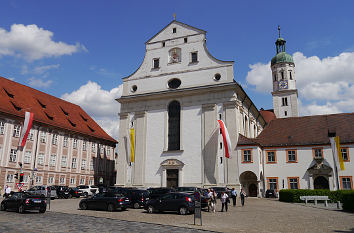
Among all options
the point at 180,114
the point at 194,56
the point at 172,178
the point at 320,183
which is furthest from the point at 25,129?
the point at 320,183

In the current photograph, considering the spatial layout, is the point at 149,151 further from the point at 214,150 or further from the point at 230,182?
the point at 230,182

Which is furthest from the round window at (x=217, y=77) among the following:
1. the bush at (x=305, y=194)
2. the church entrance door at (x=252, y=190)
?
the bush at (x=305, y=194)

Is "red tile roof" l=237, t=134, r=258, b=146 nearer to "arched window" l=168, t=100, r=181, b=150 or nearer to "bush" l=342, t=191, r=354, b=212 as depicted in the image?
"arched window" l=168, t=100, r=181, b=150

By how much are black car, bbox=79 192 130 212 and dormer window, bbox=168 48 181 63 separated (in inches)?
974

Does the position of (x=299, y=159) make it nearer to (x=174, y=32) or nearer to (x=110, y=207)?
(x=174, y=32)

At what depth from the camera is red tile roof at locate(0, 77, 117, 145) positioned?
131ft

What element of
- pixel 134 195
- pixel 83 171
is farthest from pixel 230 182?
pixel 83 171

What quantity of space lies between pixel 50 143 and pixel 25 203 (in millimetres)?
24111

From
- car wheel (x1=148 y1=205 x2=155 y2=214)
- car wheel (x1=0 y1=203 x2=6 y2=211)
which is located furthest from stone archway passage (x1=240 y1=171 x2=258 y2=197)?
car wheel (x1=0 y1=203 x2=6 y2=211)

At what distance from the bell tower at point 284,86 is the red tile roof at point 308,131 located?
28629 millimetres

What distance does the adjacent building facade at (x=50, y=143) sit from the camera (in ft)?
123

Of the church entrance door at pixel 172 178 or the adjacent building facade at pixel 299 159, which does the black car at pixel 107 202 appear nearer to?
the church entrance door at pixel 172 178

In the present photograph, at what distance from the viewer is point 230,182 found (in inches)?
1439

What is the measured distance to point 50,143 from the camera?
140 feet
